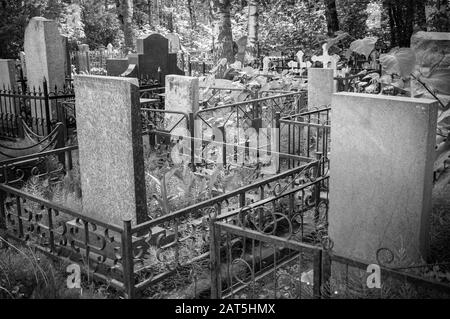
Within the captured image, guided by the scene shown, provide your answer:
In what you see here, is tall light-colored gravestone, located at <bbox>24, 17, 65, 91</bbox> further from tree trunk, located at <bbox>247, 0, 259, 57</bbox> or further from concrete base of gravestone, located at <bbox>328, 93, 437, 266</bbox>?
tree trunk, located at <bbox>247, 0, 259, 57</bbox>

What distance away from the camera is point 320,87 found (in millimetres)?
9766

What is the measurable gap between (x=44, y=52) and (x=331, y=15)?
10778 millimetres

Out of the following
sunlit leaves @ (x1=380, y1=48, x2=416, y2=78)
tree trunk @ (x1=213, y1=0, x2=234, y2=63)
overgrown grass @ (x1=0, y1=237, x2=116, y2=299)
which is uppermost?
tree trunk @ (x1=213, y1=0, x2=234, y2=63)

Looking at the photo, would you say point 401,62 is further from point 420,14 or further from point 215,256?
point 420,14

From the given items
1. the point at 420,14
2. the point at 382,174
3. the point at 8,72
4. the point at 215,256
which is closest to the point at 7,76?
the point at 8,72

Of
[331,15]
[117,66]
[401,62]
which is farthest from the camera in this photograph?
[331,15]

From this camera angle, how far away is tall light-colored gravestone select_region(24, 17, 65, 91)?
1055 centimetres

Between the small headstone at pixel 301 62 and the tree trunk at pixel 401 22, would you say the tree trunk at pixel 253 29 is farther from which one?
the tree trunk at pixel 401 22

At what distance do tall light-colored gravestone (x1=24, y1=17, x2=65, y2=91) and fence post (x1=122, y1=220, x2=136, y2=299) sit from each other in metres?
7.67

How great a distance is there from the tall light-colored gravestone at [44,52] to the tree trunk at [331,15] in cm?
1035

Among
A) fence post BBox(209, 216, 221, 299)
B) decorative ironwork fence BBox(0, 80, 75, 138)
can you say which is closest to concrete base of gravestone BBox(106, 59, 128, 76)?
decorative ironwork fence BBox(0, 80, 75, 138)
